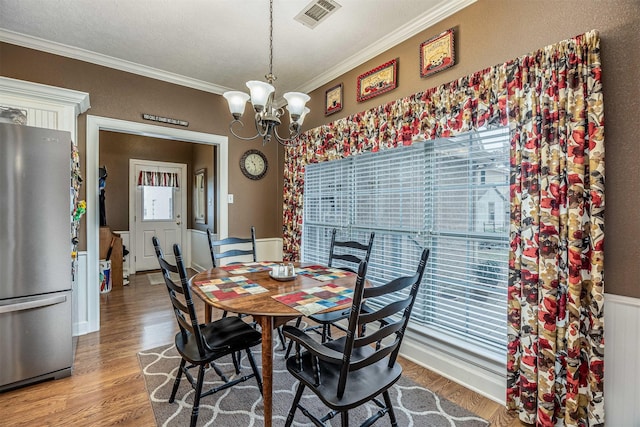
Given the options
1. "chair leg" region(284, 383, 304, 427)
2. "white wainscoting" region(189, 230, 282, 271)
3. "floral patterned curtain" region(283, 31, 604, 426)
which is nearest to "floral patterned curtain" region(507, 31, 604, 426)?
"floral patterned curtain" region(283, 31, 604, 426)

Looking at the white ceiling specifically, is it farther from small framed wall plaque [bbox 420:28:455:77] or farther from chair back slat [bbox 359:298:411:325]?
chair back slat [bbox 359:298:411:325]

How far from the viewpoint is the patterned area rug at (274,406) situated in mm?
1760

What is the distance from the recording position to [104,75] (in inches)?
123

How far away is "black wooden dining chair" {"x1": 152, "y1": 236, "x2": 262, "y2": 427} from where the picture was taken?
160 centimetres

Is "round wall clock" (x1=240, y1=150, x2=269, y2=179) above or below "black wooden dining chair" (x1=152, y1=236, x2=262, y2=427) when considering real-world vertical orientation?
above

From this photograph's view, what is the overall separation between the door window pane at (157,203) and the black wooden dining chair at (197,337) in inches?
184

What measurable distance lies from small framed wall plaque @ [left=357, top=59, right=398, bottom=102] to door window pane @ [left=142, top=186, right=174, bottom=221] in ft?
15.2

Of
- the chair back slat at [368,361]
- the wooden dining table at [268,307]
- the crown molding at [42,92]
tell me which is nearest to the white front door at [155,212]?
the crown molding at [42,92]

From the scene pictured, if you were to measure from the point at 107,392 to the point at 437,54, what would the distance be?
335cm

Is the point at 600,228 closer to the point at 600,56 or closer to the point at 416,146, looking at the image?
the point at 600,56

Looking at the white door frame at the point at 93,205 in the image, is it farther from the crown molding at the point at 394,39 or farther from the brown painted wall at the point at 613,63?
the brown painted wall at the point at 613,63

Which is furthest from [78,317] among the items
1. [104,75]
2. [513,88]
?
[513,88]

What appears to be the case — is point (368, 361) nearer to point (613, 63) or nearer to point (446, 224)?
point (446, 224)

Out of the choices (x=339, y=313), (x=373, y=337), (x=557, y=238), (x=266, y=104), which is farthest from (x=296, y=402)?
(x=266, y=104)
